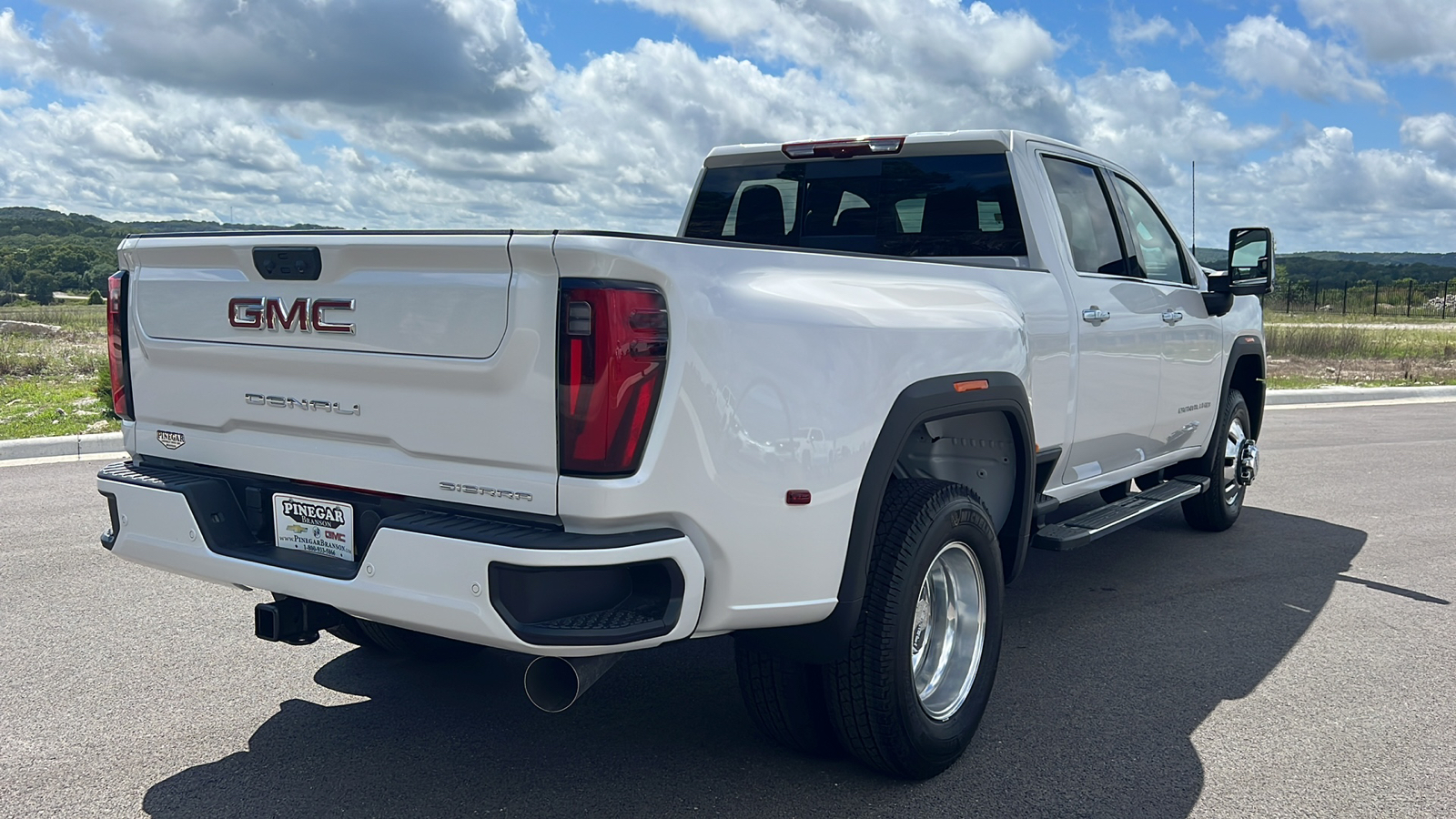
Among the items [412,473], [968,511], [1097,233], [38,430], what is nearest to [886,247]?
[1097,233]

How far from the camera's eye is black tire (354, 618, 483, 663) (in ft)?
13.5

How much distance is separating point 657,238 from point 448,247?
1.68 feet

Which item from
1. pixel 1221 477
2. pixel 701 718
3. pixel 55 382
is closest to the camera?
pixel 701 718

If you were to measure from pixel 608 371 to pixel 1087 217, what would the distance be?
10.3ft

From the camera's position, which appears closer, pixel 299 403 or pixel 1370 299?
pixel 299 403

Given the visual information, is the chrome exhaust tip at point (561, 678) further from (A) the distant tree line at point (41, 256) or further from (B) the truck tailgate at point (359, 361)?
(A) the distant tree line at point (41, 256)

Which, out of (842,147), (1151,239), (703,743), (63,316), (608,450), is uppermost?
(842,147)

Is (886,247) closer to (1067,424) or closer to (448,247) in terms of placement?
(1067,424)

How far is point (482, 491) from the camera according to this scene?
2.77 metres

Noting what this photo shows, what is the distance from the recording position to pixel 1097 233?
16.7 ft

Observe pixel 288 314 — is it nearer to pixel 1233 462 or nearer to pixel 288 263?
pixel 288 263

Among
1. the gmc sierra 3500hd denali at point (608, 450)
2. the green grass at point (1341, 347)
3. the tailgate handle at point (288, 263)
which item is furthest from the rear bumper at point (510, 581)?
the green grass at point (1341, 347)

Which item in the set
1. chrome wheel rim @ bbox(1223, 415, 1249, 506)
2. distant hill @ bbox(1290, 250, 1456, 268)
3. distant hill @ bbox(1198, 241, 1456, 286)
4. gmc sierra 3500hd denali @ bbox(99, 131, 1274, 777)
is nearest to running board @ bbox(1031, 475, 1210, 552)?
gmc sierra 3500hd denali @ bbox(99, 131, 1274, 777)

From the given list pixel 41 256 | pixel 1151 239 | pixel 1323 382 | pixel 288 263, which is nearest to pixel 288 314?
pixel 288 263
